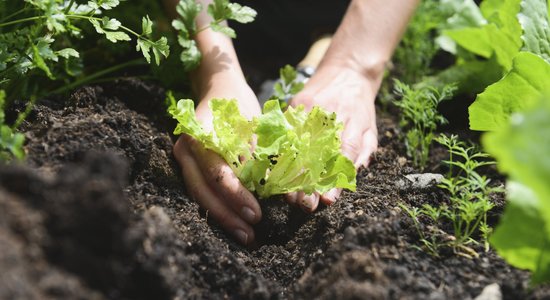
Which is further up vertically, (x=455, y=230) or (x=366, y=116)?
(x=455, y=230)

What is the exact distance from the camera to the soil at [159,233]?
3.44ft

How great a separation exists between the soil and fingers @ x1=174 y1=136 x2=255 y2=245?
26mm

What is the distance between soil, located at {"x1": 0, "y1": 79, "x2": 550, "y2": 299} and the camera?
3.44 feet

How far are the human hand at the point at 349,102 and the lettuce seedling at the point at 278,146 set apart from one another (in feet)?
0.65

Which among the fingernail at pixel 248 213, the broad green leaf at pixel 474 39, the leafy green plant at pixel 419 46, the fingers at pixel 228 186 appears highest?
the broad green leaf at pixel 474 39

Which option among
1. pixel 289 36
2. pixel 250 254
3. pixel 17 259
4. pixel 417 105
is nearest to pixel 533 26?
pixel 417 105

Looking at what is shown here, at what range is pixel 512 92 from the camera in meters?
1.62

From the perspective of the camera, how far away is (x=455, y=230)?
1.42m

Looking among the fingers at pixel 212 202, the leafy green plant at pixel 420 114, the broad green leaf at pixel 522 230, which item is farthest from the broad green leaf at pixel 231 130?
the broad green leaf at pixel 522 230

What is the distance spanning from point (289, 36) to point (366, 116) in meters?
1.09

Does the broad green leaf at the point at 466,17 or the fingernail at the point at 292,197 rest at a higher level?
the broad green leaf at the point at 466,17

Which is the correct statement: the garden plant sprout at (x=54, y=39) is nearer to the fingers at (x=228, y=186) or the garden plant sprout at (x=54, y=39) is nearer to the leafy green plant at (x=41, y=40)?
the leafy green plant at (x=41, y=40)

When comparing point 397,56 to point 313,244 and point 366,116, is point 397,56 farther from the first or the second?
point 313,244

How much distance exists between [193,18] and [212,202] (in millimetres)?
640
